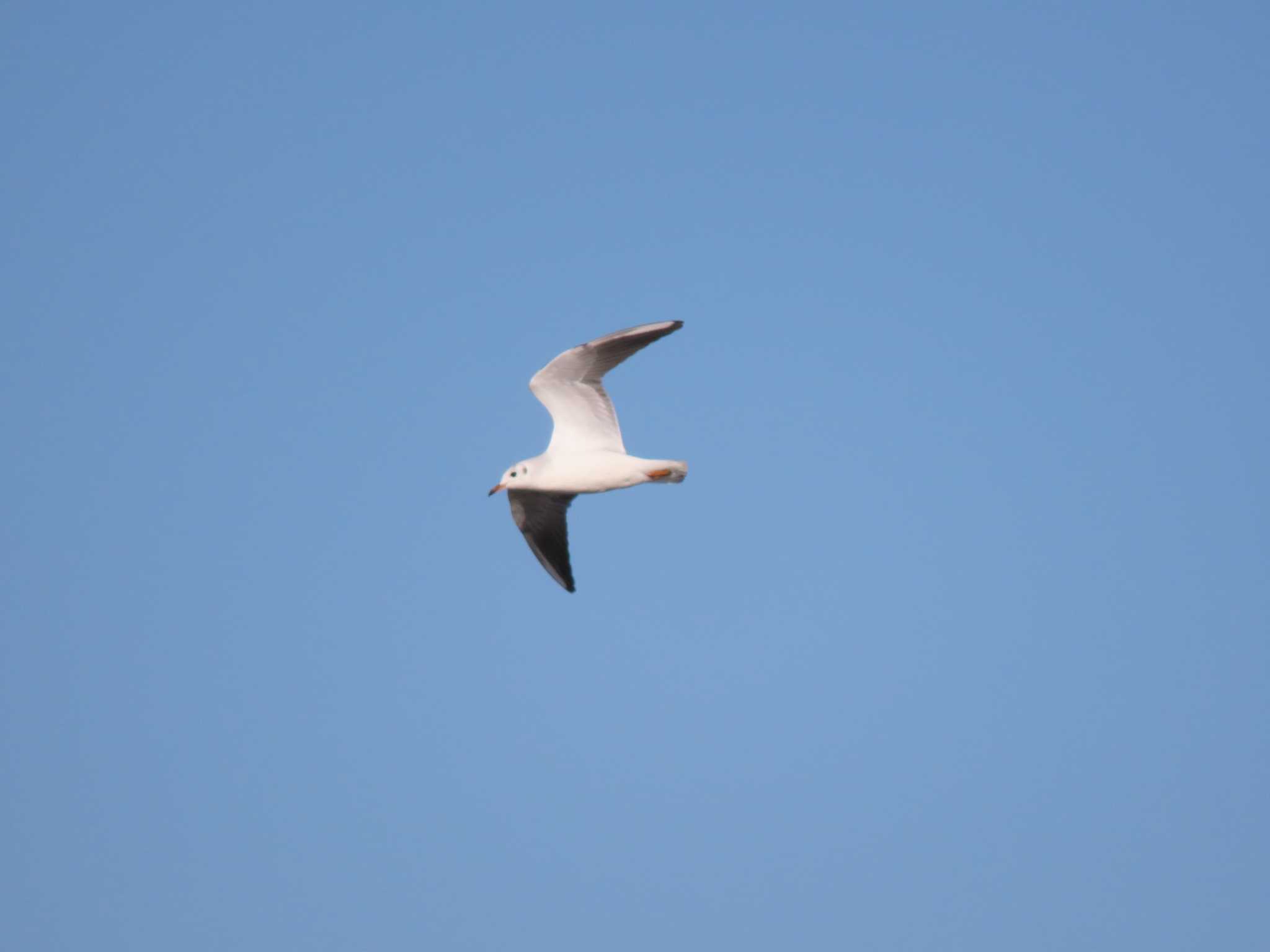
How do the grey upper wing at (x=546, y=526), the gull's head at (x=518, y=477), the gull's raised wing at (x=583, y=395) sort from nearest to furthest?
the gull's raised wing at (x=583, y=395) → the gull's head at (x=518, y=477) → the grey upper wing at (x=546, y=526)

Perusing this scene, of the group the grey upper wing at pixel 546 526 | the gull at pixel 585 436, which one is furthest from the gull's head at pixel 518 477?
the grey upper wing at pixel 546 526

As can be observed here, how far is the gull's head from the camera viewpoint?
18.6m

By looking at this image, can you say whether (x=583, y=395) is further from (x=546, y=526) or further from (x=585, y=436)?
(x=546, y=526)

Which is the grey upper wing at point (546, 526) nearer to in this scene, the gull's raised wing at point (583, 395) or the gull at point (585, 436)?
the gull at point (585, 436)

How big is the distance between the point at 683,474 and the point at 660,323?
6.03 feet

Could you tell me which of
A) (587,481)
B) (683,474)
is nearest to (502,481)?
(587,481)

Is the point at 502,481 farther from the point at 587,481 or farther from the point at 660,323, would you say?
the point at 660,323

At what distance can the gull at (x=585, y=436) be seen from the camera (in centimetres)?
1752

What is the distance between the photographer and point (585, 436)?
18297mm

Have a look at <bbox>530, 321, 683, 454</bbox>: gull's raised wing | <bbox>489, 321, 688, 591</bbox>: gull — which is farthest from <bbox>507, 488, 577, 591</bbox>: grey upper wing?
<bbox>530, 321, 683, 454</bbox>: gull's raised wing

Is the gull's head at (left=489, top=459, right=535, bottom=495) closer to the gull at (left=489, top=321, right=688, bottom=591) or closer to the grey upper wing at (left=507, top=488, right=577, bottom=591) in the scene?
the gull at (left=489, top=321, right=688, bottom=591)

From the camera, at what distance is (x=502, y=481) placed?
61.8ft

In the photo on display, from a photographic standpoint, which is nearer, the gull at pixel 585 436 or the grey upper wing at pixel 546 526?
the gull at pixel 585 436

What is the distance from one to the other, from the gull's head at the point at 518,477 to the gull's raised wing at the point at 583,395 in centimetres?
33
